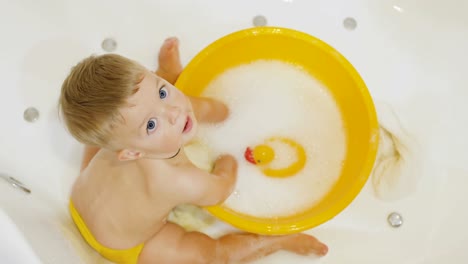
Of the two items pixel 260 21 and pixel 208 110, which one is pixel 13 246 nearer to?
pixel 208 110

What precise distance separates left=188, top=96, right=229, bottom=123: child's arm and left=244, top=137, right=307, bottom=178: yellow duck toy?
0.36 feet

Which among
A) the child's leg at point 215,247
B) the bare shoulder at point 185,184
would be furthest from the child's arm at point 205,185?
the child's leg at point 215,247

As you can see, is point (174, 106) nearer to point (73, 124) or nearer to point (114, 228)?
point (73, 124)

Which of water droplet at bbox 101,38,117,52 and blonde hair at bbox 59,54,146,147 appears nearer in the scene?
blonde hair at bbox 59,54,146,147

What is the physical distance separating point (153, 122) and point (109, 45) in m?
0.58

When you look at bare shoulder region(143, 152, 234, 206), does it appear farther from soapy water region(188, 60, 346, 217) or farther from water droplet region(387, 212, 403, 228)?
water droplet region(387, 212, 403, 228)

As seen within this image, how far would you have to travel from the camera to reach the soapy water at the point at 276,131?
1178 mm

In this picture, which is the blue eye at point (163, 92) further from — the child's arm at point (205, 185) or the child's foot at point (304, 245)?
the child's foot at point (304, 245)

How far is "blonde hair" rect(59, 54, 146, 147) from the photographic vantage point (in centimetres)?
78

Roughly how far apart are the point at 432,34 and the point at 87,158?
0.96 metres

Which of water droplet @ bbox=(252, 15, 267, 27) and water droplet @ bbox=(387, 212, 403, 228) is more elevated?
water droplet @ bbox=(252, 15, 267, 27)

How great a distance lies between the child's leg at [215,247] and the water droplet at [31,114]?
0.48 metres

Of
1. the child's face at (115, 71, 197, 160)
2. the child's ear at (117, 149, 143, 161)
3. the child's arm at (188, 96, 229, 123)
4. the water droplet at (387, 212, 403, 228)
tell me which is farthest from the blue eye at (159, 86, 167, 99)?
the water droplet at (387, 212, 403, 228)

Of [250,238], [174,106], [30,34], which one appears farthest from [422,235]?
[30,34]
